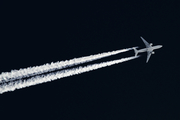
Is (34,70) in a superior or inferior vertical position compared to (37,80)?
superior

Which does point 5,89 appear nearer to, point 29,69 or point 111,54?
point 29,69

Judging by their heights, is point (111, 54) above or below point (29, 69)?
above

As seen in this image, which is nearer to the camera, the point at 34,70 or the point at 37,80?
the point at 37,80

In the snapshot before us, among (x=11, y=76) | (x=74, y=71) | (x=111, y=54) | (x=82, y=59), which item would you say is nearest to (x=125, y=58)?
(x=111, y=54)

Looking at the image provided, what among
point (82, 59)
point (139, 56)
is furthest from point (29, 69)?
point (139, 56)

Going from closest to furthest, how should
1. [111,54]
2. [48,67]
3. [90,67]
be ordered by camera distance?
[48,67]
[90,67]
[111,54]

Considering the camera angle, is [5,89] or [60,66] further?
[60,66]

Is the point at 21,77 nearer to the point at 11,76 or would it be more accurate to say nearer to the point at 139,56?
the point at 11,76

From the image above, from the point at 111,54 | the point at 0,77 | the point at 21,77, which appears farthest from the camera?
the point at 111,54

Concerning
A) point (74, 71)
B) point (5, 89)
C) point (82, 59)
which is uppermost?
point (82, 59)
